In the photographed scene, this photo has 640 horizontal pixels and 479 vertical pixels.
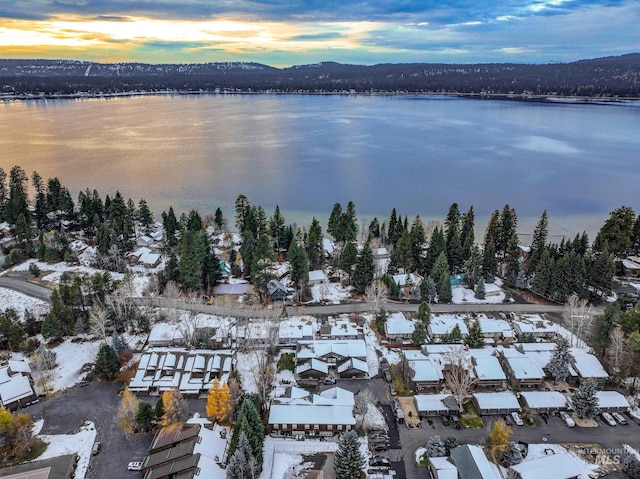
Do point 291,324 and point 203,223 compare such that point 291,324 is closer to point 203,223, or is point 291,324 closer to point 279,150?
point 203,223

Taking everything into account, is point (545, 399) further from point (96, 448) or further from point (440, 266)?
point (96, 448)

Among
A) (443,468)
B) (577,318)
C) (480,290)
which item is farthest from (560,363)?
(443,468)

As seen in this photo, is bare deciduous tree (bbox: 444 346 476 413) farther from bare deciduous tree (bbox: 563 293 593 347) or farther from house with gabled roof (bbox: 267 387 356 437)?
bare deciduous tree (bbox: 563 293 593 347)

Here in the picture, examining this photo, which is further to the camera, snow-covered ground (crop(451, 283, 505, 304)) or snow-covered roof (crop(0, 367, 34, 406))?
snow-covered ground (crop(451, 283, 505, 304))

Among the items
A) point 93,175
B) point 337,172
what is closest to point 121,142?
point 93,175

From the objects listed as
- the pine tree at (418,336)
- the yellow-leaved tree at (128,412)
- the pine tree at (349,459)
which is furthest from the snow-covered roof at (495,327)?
the yellow-leaved tree at (128,412)

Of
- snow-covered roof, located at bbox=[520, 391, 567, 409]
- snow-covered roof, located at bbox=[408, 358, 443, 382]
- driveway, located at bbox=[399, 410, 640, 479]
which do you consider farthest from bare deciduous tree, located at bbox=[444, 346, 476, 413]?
snow-covered roof, located at bbox=[520, 391, 567, 409]

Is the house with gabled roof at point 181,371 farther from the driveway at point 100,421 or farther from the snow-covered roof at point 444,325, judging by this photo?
the snow-covered roof at point 444,325
